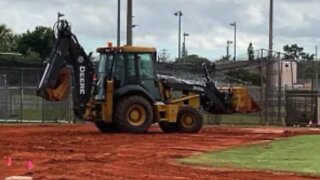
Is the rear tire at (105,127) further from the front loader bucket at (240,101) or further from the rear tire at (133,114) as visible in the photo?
the front loader bucket at (240,101)

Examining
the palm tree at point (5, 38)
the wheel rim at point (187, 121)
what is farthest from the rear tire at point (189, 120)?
the palm tree at point (5, 38)

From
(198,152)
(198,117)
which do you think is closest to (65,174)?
(198,152)

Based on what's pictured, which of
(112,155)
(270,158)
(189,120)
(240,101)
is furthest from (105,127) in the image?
(270,158)

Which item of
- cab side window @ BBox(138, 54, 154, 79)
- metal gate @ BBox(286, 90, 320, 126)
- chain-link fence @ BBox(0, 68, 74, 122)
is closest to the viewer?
cab side window @ BBox(138, 54, 154, 79)

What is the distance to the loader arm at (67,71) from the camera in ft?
84.8

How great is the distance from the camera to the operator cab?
26.5m

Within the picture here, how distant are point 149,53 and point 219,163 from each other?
1101 centimetres

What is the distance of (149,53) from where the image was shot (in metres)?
26.7

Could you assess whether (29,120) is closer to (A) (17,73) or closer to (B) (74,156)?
(A) (17,73)

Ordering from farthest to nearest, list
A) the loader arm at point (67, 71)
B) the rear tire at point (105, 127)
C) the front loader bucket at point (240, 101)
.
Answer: the front loader bucket at point (240, 101), the rear tire at point (105, 127), the loader arm at point (67, 71)

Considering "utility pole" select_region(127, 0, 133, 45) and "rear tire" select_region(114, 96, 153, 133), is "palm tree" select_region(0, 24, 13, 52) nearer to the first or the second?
"utility pole" select_region(127, 0, 133, 45)

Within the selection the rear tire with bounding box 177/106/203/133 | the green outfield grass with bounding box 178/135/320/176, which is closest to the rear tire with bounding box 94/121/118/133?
the rear tire with bounding box 177/106/203/133

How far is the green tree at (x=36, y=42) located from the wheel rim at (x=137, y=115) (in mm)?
61326

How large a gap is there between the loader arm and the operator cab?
0.45 m
